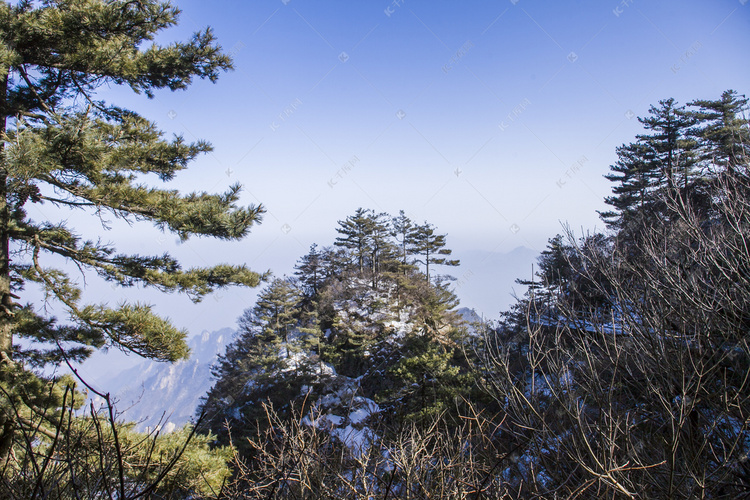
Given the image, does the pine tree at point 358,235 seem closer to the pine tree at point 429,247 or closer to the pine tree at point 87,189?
the pine tree at point 429,247

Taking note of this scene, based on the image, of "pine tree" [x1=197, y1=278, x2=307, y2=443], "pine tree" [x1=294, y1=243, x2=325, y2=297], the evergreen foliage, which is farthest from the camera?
"pine tree" [x1=294, y1=243, x2=325, y2=297]

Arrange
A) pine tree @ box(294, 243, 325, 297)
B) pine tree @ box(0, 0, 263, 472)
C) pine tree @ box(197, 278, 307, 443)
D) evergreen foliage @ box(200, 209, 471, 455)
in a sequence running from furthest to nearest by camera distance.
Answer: pine tree @ box(294, 243, 325, 297) → pine tree @ box(197, 278, 307, 443) → evergreen foliage @ box(200, 209, 471, 455) → pine tree @ box(0, 0, 263, 472)

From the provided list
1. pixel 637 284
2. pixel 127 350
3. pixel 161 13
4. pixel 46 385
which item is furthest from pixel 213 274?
pixel 637 284

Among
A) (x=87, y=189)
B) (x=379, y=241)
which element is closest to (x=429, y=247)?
(x=379, y=241)

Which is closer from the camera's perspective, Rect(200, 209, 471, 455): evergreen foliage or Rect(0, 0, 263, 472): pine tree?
Rect(0, 0, 263, 472): pine tree

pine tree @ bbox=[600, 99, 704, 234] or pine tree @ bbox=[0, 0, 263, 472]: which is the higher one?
pine tree @ bbox=[600, 99, 704, 234]

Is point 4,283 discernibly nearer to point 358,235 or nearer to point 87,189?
point 87,189

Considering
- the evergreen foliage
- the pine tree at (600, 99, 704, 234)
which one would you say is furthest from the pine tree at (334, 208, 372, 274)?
the pine tree at (600, 99, 704, 234)

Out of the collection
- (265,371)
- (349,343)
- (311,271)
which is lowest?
(265,371)

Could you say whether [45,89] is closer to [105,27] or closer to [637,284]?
[105,27]

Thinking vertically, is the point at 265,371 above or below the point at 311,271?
below

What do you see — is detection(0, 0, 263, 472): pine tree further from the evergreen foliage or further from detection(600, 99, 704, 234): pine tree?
detection(600, 99, 704, 234): pine tree

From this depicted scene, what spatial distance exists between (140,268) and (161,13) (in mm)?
3346

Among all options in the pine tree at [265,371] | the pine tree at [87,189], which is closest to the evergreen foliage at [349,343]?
the pine tree at [265,371]
